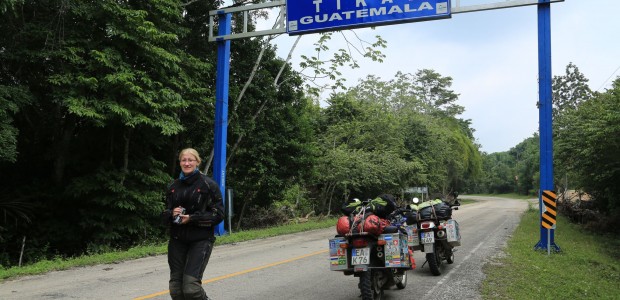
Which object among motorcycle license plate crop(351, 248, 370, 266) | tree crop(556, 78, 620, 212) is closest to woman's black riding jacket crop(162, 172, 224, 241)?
motorcycle license plate crop(351, 248, 370, 266)

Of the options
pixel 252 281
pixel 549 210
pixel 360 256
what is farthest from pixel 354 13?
pixel 360 256

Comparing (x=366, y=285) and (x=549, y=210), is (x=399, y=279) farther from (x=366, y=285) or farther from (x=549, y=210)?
(x=549, y=210)

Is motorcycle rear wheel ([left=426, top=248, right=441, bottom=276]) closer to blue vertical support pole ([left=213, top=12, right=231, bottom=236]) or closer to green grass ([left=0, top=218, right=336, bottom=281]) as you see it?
green grass ([left=0, top=218, right=336, bottom=281])

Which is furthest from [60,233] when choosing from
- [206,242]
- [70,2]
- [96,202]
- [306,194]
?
[306,194]

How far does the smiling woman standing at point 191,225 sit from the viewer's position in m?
4.28

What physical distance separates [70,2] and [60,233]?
6.65 meters

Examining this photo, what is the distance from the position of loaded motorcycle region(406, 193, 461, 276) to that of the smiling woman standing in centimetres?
450

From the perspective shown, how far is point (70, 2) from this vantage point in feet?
38.0

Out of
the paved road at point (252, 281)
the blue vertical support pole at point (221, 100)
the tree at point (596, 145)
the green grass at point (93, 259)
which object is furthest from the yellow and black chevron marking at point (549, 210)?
the blue vertical support pole at point (221, 100)

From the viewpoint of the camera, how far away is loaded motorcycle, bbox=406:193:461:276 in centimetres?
817

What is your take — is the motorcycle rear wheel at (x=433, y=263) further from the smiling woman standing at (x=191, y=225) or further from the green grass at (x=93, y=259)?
the green grass at (x=93, y=259)

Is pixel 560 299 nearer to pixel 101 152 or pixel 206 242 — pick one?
pixel 206 242

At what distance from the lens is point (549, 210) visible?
39.0ft

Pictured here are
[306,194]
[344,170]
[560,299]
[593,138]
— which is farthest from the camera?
[306,194]
